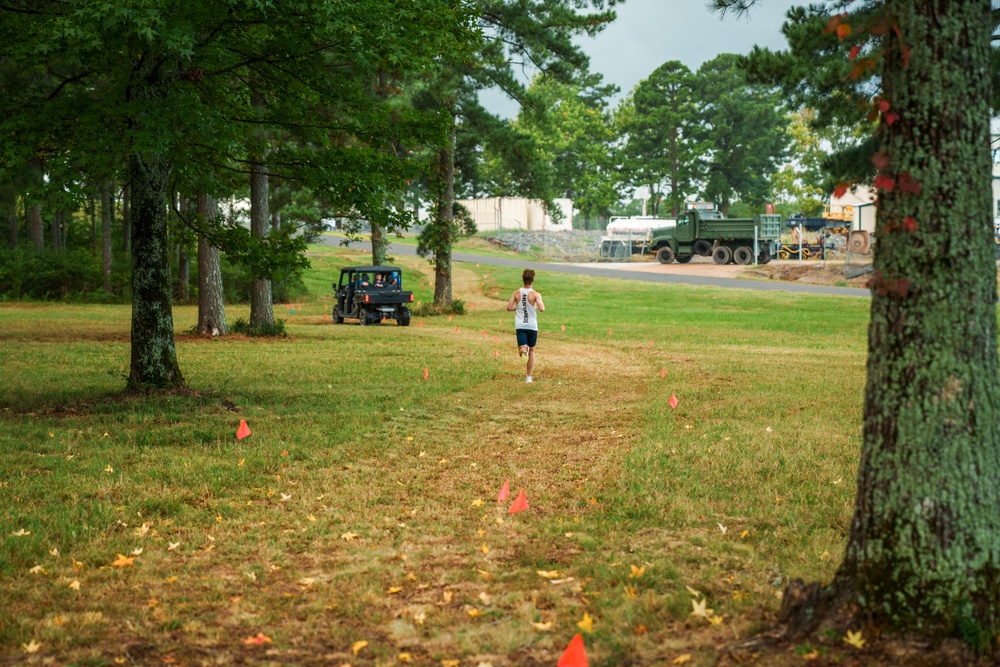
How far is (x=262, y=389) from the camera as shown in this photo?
12.4 meters

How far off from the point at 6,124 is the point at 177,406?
11.1 feet

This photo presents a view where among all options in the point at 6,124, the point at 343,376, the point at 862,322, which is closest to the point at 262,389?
the point at 343,376

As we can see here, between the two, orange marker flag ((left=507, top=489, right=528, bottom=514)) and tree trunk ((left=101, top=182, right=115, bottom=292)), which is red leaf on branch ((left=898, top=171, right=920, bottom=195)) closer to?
orange marker flag ((left=507, top=489, right=528, bottom=514))

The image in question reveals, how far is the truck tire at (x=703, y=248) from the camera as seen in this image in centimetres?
5000

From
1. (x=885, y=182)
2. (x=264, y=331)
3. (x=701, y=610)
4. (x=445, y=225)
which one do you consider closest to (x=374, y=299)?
(x=445, y=225)

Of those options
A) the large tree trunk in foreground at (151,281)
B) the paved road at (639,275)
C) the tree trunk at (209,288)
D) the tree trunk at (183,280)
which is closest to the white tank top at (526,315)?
the large tree trunk in foreground at (151,281)

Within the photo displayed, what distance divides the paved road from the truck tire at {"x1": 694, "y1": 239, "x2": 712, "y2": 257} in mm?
4245

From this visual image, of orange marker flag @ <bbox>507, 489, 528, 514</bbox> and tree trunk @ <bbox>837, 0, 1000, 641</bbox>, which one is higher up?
tree trunk @ <bbox>837, 0, 1000, 641</bbox>

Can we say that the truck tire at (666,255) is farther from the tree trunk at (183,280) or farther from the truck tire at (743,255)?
the tree trunk at (183,280)

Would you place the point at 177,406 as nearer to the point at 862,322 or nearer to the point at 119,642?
the point at 119,642

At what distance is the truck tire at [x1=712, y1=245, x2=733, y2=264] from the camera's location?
162ft

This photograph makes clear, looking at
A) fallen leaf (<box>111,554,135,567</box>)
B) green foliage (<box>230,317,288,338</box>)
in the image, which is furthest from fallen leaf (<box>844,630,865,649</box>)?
green foliage (<box>230,317,288,338</box>)

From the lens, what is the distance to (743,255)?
1935 inches

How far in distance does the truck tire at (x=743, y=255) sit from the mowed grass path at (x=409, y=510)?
3541 cm
